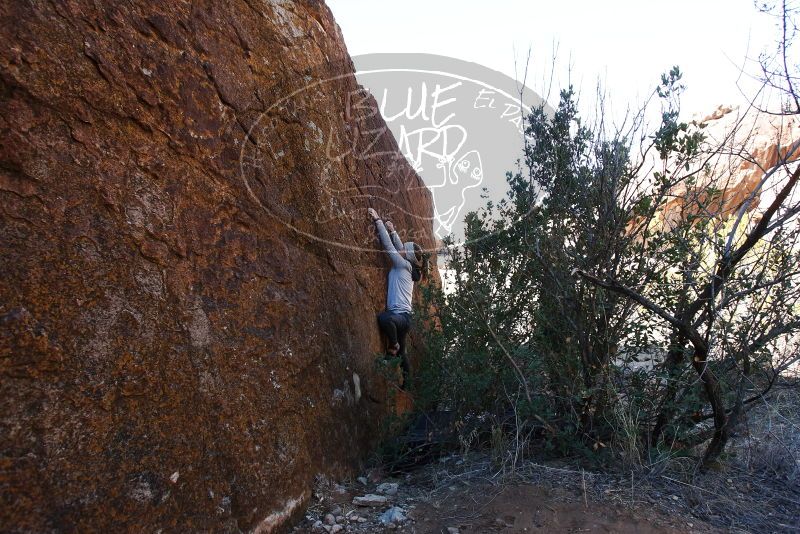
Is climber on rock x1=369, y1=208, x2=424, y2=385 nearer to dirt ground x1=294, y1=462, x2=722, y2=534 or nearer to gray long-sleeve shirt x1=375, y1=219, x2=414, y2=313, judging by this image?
gray long-sleeve shirt x1=375, y1=219, x2=414, y2=313

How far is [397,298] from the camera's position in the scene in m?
5.43

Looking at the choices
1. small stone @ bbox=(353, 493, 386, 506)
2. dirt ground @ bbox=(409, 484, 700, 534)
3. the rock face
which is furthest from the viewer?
small stone @ bbox=(353, 493, 386, 506)

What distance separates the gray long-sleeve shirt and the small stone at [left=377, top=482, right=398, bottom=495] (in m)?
1.76

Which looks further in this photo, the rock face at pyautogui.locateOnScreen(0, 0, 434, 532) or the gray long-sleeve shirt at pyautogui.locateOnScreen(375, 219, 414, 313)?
the gray long-sleeve shirt at pyautogui.locateOnScreen(375, 219, 414, 313)

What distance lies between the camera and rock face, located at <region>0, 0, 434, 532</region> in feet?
7.20

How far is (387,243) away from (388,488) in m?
2.31

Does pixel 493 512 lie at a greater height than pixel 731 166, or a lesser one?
lesser

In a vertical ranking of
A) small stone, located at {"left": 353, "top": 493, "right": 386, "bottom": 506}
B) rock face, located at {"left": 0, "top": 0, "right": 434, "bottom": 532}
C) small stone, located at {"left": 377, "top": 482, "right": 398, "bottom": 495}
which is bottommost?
small stone, located at {"left": 353, "top": 493, "right": 386, "bottom": 506}

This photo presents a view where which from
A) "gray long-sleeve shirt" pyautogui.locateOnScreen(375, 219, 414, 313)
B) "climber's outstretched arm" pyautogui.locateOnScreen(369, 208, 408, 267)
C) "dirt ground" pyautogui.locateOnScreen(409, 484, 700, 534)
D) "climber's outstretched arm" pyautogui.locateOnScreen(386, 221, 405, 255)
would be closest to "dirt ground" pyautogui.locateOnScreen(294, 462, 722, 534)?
"dirt ground" pyautogui.locateOnScreen(409, 484, 700, 534)

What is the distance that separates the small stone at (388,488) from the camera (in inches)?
152

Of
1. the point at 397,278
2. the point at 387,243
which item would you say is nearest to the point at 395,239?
the point at 387,243

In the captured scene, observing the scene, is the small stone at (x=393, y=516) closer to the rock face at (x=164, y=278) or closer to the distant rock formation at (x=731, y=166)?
the rock face at (x=164, y=278)

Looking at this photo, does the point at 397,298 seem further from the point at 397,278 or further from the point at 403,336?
the point at 403,336

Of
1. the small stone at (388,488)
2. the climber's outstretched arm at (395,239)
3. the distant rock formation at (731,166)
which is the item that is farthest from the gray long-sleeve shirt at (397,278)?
the distant rock formation at (731,166)
